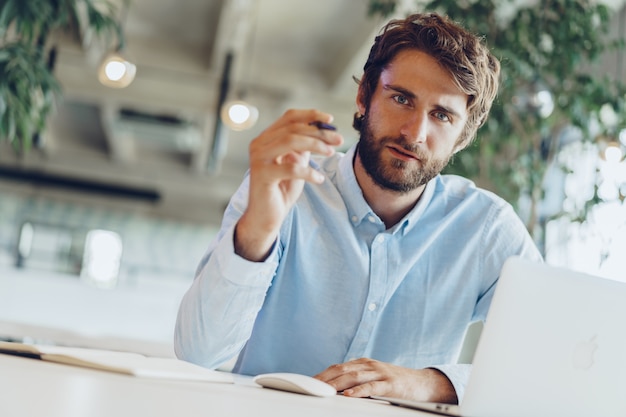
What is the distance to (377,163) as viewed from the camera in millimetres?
1699

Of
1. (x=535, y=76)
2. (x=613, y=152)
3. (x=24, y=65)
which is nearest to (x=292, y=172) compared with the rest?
(x=24, y=65)

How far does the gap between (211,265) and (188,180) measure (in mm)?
10639

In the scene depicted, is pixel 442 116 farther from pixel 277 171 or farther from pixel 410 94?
pixel 277 171

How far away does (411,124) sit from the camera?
168cm

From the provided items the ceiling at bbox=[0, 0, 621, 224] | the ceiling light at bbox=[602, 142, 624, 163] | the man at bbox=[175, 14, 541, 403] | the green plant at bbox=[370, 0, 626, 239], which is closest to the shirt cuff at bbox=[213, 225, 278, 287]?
the man at bbox=[175, 14, 541, 403]

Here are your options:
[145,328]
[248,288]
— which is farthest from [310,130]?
[145,328]

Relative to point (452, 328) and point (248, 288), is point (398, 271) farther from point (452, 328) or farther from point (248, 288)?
point (248, 288)

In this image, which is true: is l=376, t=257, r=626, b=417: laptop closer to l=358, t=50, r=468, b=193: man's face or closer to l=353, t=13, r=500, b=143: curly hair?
l=358, t=50, r=468, b=193: man's face

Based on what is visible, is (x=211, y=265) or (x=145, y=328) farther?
(x=145, y=328)

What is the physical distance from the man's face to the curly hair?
3 cm

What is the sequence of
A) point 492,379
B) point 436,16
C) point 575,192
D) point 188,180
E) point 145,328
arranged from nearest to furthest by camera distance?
1. point 492,379
2. point 436,16
3. point 575,192
4. point 145,328
5. point 188,180

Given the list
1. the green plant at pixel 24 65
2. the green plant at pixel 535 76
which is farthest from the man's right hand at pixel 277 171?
the green plant at pixel 535 76

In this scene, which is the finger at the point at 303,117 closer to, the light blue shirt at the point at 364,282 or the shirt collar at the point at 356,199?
the light blue shirt at the point at 364,282

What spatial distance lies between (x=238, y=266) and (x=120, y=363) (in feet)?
1.09
